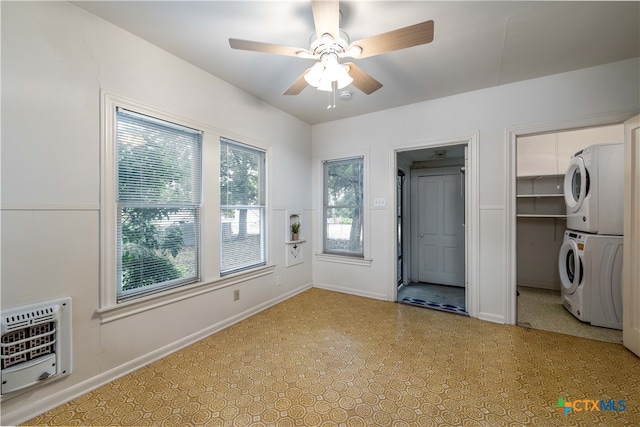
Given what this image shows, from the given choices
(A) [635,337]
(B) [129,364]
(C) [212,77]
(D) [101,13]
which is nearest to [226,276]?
(B) [129,364]

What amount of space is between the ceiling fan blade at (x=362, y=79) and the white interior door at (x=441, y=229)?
2955 millimetres

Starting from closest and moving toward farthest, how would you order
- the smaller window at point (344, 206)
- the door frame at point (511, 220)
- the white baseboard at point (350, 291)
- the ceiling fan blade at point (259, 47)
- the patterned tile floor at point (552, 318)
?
the ceiling fan blade at point (259, 47) < the patterned tile floor at point (552, 318) < the door frame at point (511, 220) < the white baseboard at point (350, 291) < the smaller window at point (344, 206)

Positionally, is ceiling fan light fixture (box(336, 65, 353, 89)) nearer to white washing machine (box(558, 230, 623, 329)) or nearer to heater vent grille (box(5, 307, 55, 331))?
heater vent grille (box(5, 307, 55, 331))

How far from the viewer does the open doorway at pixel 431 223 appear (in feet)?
14.4

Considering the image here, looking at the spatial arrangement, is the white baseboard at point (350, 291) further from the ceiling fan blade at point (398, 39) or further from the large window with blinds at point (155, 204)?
the ceiling fan blade at point (398, 39)

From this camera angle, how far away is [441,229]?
4.59 meters

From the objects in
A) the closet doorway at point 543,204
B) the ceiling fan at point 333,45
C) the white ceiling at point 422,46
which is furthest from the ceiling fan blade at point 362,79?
the closet doorway at point 543,204

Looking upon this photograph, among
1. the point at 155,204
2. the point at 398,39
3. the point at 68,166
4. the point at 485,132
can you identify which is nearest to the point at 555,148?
the point at 485,132

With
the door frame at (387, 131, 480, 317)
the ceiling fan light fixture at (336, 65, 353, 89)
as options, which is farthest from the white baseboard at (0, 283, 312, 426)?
the door frame at (387, 131, 480, 317)

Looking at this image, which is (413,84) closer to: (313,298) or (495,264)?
(495,264)

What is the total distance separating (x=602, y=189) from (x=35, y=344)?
4968mm

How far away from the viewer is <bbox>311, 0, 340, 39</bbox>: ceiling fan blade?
1.37 metres

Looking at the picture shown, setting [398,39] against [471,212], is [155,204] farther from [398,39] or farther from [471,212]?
[471,212]

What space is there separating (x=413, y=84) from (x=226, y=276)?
9.57ft
